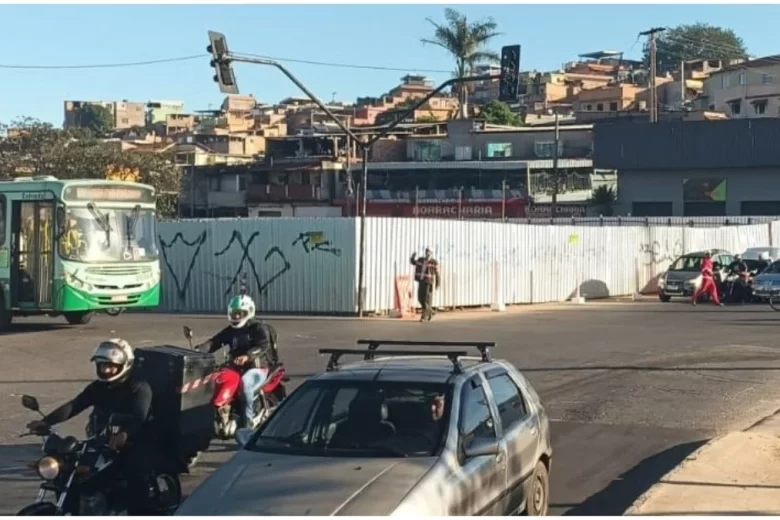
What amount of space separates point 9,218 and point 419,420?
18541mm

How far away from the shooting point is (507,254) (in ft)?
112

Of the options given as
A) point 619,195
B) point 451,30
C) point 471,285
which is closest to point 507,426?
point 471,285

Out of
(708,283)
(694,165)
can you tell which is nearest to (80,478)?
(708,283)

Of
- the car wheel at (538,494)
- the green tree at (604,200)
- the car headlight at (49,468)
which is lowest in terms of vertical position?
the car wheel at (538,494)

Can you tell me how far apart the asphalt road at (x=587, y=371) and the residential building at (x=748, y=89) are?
208 feet

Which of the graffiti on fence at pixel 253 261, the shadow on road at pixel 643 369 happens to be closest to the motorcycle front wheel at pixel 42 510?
the shadow on road at pixel 643 369

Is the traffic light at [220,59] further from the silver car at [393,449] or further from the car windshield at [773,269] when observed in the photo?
the car windshield at [773,269]

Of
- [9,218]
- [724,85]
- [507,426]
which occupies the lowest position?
[507,426]

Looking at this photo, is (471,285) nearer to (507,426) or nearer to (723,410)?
(723,410)

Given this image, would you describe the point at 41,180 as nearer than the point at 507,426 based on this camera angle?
No

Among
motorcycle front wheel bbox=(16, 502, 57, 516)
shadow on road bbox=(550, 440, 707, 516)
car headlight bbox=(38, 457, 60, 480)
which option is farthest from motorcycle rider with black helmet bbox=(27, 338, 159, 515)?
shadow on road bbox=(550, 440, 707, 516)

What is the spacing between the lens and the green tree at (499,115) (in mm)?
97438

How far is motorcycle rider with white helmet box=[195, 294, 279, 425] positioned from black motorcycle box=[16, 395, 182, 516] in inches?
123

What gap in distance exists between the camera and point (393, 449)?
6887 mm
